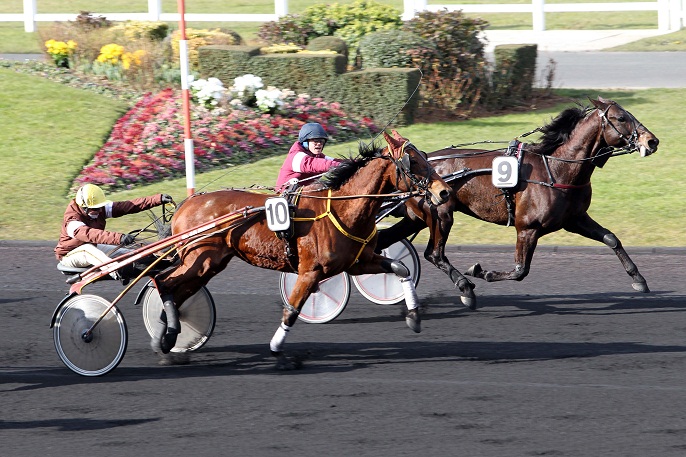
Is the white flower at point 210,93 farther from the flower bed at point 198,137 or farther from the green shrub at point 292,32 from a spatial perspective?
the green shrub at point 292,32

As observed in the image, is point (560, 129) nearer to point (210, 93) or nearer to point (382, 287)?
point (382, 287)

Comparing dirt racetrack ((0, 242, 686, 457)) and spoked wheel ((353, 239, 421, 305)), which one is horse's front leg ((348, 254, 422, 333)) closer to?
dirt racetrack ((0, 242, 686, 457))

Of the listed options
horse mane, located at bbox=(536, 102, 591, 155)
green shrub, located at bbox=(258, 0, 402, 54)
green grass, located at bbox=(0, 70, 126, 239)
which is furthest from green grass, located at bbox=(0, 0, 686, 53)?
horse mane, located at bbox=(536, 102, 591, 155)

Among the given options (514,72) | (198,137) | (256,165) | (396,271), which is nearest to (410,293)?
(396,271)

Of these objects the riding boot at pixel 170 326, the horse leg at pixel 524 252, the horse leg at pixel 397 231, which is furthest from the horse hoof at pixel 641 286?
the riding boot at pixel 170 326

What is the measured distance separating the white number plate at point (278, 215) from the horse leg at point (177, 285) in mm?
520

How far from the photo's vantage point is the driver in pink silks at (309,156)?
8.60m

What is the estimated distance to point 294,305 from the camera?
25.5 feet

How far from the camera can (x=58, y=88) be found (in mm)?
19391

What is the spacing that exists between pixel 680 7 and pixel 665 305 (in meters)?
18.3

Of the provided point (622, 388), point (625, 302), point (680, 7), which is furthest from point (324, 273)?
point (680, 7)

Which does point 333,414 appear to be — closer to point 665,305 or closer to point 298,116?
point 665,305

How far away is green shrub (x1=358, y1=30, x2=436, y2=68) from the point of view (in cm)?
1750

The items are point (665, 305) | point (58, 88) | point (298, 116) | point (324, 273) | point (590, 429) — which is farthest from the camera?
point (58, 88)
